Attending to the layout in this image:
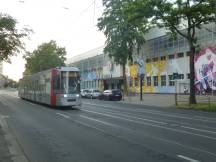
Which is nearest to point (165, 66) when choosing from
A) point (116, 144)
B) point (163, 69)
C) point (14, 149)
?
point (163, 69)

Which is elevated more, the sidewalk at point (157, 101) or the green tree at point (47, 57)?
the green tree at point (47, 57)

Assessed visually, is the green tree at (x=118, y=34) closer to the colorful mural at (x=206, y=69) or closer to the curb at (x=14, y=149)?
the colorful mural at (x=206, y=69)

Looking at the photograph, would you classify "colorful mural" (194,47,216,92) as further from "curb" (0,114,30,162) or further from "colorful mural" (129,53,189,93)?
"curb" (0,114,30,162)

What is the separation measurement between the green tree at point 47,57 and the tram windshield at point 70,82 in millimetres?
85944

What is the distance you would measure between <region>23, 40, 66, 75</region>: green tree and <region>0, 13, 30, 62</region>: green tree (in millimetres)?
80127

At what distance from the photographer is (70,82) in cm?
3047

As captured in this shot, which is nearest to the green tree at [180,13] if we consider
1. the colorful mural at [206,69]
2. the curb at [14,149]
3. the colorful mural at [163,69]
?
the colorful mural at [206,69]

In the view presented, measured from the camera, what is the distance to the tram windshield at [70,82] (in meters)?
30.3

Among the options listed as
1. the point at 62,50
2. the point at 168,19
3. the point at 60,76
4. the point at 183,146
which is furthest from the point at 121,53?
the point at 62,50

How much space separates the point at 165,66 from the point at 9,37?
33017 millimetres

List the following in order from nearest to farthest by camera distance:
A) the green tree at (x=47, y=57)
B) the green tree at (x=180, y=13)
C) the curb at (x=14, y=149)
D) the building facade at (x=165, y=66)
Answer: the curb at (x=14, y=149) → the green tree at (x=180, y=13) → the building facade at (x=165, y=66) → the green tree at (x=47, y=57)

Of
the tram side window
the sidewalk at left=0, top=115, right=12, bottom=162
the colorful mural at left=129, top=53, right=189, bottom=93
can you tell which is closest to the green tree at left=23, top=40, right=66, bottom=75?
the colorful mural at left=129, top=53, right=189, bottom=93

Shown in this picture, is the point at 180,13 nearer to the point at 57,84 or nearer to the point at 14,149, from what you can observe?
the point at 57,84

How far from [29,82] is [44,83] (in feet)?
36.8
